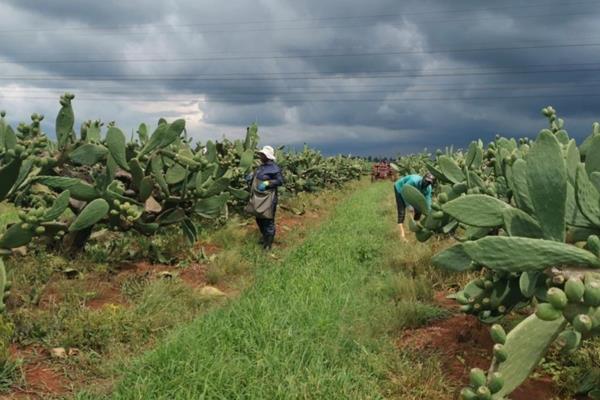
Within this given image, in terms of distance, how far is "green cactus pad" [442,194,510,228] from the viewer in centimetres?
239

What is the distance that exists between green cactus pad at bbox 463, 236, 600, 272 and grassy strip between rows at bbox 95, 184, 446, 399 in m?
1.46

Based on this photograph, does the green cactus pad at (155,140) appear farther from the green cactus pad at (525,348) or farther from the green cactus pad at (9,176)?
the green cactus pad at (525,348)

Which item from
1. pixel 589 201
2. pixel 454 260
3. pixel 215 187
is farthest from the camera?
pixel 215 187

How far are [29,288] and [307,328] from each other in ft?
7.76

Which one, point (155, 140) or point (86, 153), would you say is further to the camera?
point (155, 140)

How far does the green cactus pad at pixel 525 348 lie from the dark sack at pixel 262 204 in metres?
6.25

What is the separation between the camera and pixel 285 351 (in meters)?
3.56

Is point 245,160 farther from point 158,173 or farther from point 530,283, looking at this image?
point 530,283

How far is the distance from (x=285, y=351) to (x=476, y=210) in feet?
5.71

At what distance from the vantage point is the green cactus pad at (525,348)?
177 cm

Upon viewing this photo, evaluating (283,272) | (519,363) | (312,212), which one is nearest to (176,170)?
(283,272)

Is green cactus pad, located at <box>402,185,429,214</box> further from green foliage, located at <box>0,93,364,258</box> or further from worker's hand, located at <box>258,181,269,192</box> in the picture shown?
worker's hand, located at <box>258,181,269,192</box>

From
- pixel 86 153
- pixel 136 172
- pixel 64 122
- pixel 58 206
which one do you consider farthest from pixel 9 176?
pixel 136 172

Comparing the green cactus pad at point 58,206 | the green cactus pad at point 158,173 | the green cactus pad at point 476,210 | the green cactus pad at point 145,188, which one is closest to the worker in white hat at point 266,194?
the green cactus pad at point 158,173
